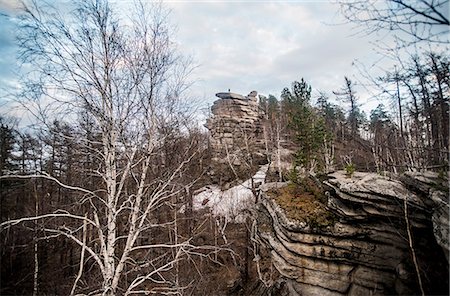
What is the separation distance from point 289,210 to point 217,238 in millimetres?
13088

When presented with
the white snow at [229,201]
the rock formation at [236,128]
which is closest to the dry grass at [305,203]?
the white snow at [229,201]

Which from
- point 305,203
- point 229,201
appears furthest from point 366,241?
point 229,201

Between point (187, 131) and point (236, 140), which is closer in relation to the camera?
point (187, 131)

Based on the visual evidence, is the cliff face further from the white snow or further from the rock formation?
the rock formation

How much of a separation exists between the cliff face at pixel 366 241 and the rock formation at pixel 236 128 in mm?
18086

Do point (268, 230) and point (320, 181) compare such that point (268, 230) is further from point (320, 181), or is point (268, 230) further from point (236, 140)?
point (236, 140)

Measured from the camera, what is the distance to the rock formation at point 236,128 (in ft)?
95.8

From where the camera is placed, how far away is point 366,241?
23.1 ft

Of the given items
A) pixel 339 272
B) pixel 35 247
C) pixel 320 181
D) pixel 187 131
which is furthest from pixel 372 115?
pixel 35 247

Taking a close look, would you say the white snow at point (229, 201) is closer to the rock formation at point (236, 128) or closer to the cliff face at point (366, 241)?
the rock formation at point (236, 128)

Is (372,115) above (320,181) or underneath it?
above

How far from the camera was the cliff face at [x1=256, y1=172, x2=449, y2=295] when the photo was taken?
18.2ft

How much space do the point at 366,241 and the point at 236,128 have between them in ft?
80.9

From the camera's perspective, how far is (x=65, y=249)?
47.6 ft
